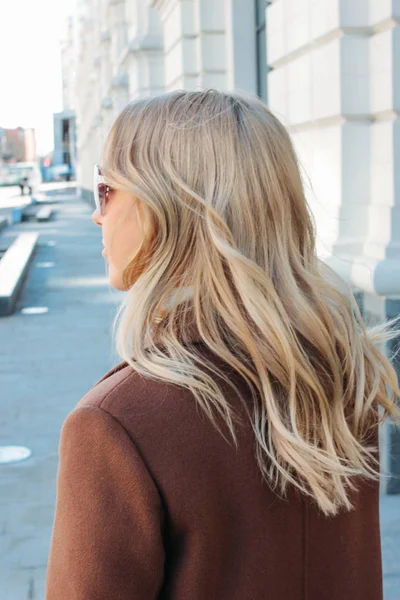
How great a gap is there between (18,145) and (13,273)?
15254cm

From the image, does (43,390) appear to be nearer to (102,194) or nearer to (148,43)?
(102,194)

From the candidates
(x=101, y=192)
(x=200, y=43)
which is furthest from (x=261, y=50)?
(x=101, y=192)

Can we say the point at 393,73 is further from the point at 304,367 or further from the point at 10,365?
the point at 10,365

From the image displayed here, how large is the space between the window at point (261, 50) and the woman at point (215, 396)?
8.71 m

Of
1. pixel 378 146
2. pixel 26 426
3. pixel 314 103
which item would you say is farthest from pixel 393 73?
pixel 26 426

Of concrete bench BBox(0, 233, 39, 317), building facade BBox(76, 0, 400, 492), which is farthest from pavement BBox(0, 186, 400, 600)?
building facade BBox(76, 0, 400, 492)

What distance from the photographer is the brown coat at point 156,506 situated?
127 centimetres

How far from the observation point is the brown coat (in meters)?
1.27

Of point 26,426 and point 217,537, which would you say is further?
point 26,426

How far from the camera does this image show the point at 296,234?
4.96ft

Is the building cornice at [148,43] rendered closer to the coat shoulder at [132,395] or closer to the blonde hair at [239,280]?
the blonde hair at [239,280]

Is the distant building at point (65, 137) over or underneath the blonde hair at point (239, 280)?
over

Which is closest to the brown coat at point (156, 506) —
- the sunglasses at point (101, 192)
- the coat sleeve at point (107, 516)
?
the coat sleeve at point (107, 516)

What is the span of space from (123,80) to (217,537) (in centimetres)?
2374
